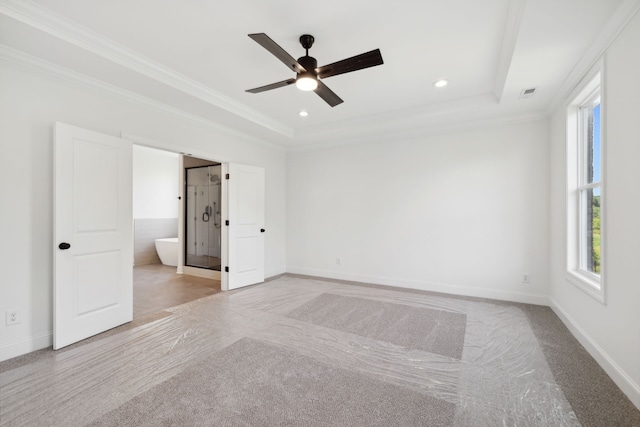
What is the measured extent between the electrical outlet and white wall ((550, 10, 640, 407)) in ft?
15.7

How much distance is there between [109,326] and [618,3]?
5.13 metres

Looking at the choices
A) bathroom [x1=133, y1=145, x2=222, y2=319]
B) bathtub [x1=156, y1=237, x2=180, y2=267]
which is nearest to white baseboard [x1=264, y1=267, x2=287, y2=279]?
bathroom [x1=133, y1=145, x2=222, y2=319]

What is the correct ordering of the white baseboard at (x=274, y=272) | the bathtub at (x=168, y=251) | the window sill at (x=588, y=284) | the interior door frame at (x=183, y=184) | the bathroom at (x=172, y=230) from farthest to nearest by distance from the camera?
the bathtub at (x=168, y=251), the white baseboard at (x=274, y=272), the bathroom at (x=172, y=230), the interior door frame at (x=183, y=184), the window sill at (x=588, y=284)

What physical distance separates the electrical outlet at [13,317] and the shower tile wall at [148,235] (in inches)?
181

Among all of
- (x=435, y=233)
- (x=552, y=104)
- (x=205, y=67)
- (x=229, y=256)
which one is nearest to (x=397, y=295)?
(x=435, y=233)

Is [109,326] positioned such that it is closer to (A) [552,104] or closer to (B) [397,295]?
(B) [397,295]

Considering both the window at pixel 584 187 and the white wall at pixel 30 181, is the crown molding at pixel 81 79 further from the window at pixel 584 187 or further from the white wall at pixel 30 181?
the window at pixel 584 187

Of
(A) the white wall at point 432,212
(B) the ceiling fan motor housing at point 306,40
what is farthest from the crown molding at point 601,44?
(B) the ceiling fan motor housing at point 306,40

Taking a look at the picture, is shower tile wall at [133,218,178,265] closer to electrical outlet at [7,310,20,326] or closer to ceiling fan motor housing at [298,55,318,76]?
electrical outlet at [7,310,20,326]

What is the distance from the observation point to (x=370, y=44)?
2.64 meters

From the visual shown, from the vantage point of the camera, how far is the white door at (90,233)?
2.65 metres

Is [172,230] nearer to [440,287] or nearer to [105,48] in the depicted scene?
→ [105,48]

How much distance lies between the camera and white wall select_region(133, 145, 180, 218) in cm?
719

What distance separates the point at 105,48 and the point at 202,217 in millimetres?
3819
